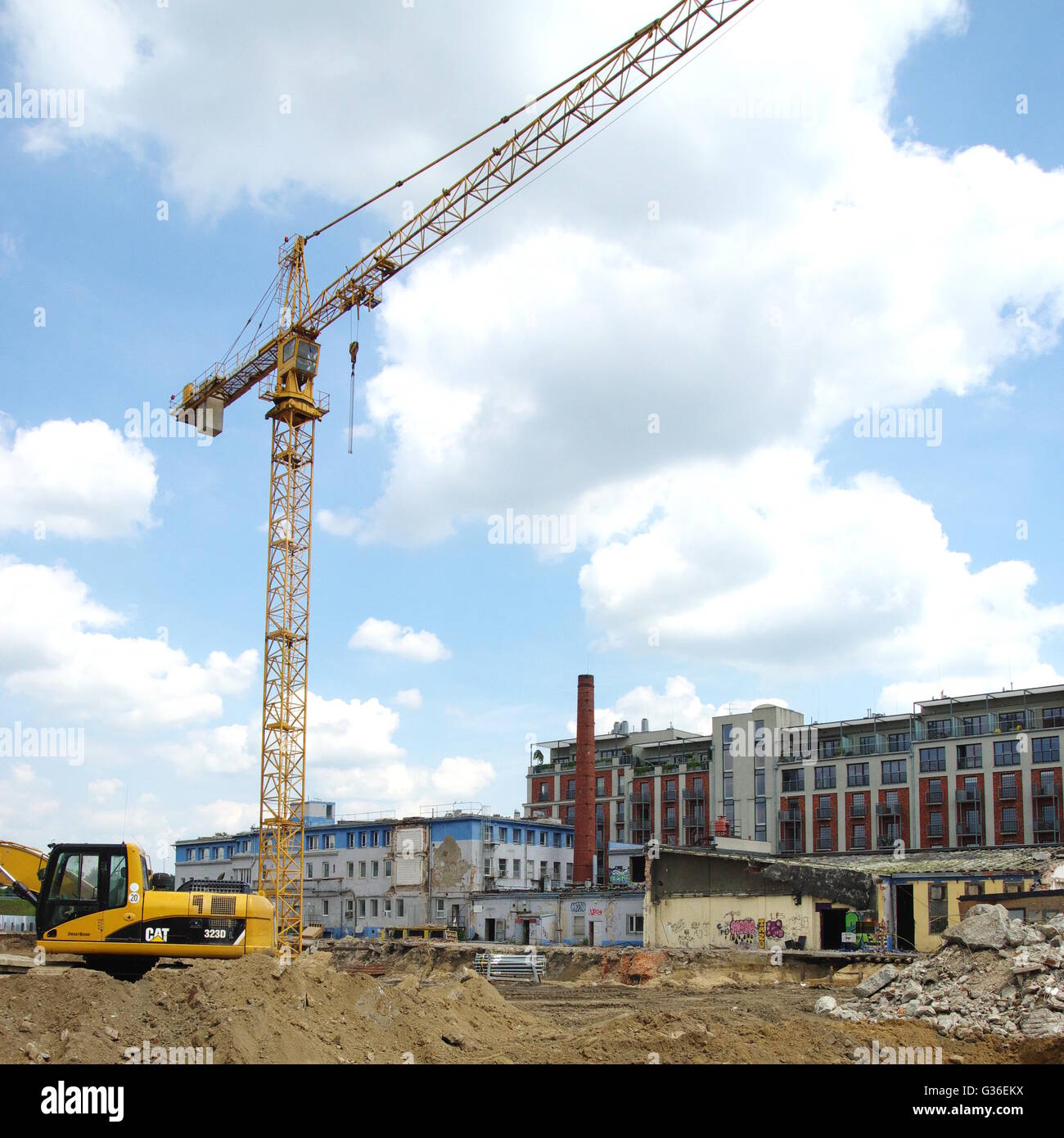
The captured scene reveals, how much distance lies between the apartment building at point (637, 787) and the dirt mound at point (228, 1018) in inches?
2861

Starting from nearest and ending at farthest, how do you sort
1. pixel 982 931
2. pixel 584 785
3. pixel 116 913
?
pixel 116 913 < pixel 982 931 < pixel 584 785

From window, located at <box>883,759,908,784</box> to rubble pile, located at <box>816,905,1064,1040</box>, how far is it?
5846 centimetres

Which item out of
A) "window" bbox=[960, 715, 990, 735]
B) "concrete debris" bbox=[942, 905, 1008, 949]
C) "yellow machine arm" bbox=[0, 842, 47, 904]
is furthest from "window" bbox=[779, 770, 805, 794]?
"yellow machine arm" bbox=[0, 842, 47, 904]

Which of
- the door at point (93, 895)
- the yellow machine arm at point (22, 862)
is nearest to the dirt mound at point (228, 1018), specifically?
the door at point (93, 895)

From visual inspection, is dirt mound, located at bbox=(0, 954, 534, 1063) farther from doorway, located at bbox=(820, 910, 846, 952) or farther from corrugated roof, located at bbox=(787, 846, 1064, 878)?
corrugated roof, located at bbox=(787, 846, 1064, 878)

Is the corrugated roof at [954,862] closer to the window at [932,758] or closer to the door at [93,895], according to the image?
the window at [932,758]

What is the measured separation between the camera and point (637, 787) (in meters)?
102

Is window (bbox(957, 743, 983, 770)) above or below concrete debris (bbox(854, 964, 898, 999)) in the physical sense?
above

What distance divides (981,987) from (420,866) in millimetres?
53730

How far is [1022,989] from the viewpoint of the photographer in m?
22.5

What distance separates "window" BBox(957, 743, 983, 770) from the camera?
81375 mm

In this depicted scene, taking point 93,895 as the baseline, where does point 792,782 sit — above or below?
below

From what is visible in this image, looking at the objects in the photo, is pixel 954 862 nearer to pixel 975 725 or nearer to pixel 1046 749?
pixel 1046 749

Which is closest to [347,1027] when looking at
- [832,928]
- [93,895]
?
[93,895]
